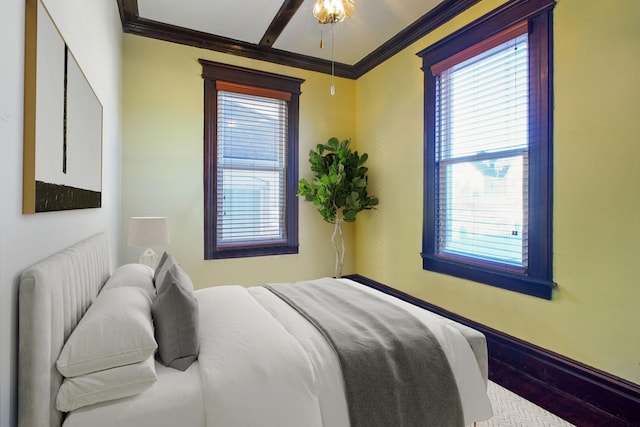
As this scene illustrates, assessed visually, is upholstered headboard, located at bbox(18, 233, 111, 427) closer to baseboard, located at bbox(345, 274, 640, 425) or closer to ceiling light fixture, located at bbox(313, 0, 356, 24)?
ceiling light fixture, located at bbox(313, 0, 356, 24)

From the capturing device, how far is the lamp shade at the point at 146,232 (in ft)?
8.80

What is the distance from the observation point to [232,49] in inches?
143

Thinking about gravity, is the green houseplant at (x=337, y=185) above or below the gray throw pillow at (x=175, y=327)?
above

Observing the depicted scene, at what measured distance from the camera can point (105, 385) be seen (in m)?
1.04

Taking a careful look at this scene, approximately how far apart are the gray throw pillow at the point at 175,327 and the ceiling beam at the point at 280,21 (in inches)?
108

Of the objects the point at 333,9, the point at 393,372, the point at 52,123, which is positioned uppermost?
the point at 333,9

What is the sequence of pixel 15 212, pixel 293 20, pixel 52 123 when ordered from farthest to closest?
1. pixel 293 20
2. pixel 52 123
3. pixel 15 212

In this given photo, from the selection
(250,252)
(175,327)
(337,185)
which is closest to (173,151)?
(250,252)

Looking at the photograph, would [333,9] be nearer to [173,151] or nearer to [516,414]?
[173,151]

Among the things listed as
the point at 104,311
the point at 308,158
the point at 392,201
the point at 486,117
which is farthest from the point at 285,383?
the point at 308,158

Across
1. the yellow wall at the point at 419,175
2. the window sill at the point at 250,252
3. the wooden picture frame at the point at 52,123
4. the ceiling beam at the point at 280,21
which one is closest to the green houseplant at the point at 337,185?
the yellow wall at the point at 419,175

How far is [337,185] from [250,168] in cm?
107

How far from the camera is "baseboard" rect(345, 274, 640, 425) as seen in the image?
1.83 m

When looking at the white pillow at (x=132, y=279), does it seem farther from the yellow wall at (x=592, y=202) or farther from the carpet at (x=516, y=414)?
the yellow wall at (x=592, y=202)
